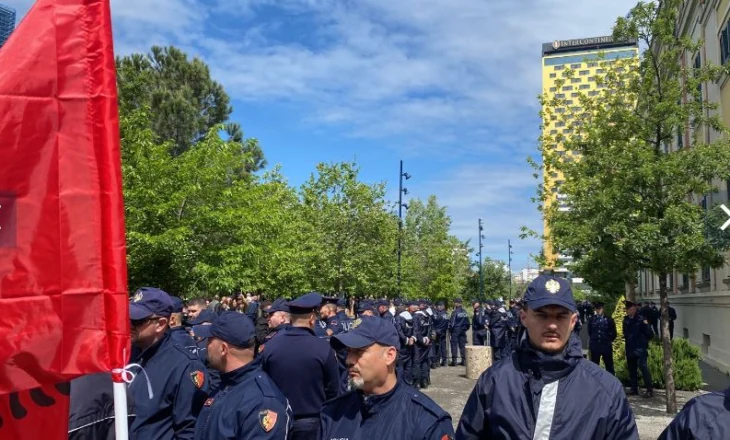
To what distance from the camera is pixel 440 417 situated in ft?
10.9

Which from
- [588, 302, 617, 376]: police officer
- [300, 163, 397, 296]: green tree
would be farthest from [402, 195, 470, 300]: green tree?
[588, 302, 617, 376]: police officer

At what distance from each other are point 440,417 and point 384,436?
0.32 m

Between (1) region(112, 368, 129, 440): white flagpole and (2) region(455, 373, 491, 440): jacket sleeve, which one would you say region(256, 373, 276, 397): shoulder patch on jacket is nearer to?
(2) region(455, 373, 491, 440): jacket sleeve

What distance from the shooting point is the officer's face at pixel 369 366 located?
11.4ft

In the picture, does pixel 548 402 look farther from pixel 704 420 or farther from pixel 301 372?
pixel 301 372

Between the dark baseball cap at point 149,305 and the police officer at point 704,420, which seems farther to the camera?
the dark baseball cap at point 149,305

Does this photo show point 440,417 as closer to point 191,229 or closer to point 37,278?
point 37,278

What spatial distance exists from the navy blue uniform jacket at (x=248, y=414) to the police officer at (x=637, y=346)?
10.8 meters

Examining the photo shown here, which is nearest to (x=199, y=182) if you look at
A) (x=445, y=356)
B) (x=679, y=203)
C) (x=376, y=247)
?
(x=445, y=356)

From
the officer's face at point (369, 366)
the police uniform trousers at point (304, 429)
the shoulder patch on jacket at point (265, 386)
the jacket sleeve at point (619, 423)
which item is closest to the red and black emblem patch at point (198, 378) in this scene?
the shoulder patch on jacket at point (265, 386)

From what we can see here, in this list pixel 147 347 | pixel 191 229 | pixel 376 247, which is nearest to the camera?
pixel 147 347

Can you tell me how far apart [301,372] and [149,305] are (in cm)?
188

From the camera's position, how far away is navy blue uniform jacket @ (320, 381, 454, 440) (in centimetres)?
325

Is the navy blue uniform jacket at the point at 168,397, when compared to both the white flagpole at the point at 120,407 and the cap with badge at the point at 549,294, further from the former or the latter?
the cap with badge at the point at 549,294
